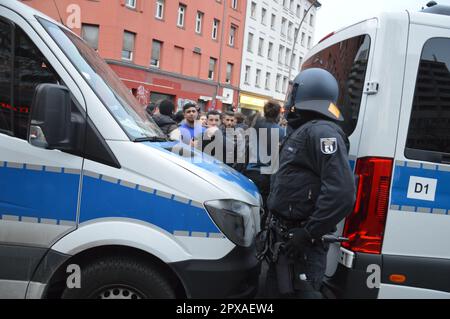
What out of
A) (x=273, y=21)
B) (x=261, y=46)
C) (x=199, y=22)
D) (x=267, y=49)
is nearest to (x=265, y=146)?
(x=199, y=22)

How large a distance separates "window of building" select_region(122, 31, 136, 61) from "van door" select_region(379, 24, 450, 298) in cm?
2348

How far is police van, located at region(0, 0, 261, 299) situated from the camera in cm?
251

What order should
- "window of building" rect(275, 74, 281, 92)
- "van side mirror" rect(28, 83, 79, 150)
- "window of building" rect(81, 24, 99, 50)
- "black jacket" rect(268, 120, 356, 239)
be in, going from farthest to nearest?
"window of building" rect(275, 74, 281, 92), "window of building" rect(81, 24, 99, 50), "black jacket" rect(268, 120, 356, 239), "van side mirror" rect(28, 83, 79, 150)

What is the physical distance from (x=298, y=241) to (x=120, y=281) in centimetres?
115

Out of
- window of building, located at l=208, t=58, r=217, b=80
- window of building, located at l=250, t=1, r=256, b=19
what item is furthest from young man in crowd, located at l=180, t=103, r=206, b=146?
window of building, located at l=250, t=1, r=256, b=19

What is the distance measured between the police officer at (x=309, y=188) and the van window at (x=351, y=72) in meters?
0.41

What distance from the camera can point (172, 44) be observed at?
27.4 metres

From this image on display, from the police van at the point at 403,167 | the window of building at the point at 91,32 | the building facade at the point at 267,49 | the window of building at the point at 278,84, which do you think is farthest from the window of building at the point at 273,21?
the police van at the point at 403,167

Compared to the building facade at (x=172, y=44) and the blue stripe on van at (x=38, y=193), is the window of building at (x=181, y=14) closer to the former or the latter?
the building facade at (x=172, y=44)

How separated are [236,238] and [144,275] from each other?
64cm

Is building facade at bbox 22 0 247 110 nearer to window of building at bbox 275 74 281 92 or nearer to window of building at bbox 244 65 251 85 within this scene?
A: window of building at bbox 244 65 251 85

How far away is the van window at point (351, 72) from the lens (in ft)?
10.0

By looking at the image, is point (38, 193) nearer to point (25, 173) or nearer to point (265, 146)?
point (25, 173)
